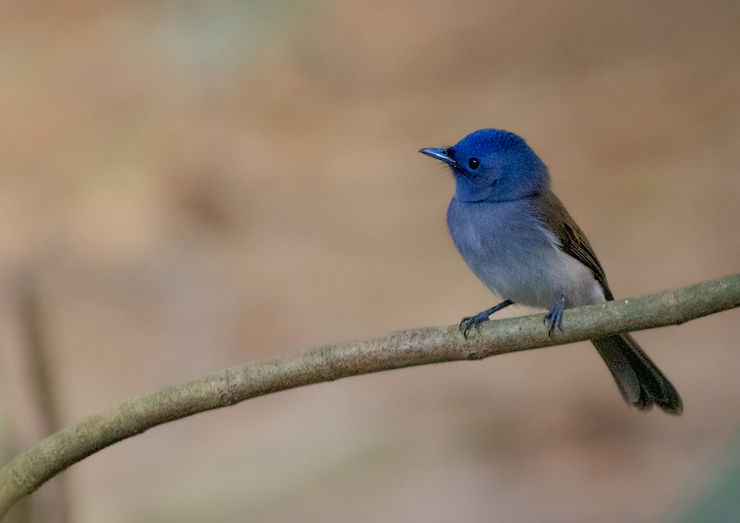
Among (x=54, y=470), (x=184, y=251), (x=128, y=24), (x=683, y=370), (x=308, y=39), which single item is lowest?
(x=683, y=370)

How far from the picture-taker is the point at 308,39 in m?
4.76

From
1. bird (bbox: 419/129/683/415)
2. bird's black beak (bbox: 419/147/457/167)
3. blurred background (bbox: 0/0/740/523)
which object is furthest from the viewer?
blurred background (bbox: 0/0/740/523)

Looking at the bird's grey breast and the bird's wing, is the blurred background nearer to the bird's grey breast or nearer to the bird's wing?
the bird's wing

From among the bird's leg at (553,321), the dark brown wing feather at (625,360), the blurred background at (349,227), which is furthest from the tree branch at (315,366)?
the blurred background at (349,227)

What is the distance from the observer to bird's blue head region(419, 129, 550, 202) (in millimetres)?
2498

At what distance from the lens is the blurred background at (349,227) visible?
4.38m

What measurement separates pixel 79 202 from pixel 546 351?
2523mm

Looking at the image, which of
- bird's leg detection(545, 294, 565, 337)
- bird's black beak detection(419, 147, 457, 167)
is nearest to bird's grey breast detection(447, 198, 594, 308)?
bird's black beak detection(419, 147, 457, 167)

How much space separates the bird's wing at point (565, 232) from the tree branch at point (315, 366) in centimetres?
78

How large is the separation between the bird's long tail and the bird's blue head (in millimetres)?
537

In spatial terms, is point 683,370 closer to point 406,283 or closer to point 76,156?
point 406,283

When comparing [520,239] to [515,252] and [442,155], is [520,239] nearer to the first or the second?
[515,252]

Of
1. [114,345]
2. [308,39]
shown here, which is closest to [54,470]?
[114,345]

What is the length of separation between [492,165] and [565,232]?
0.32m
